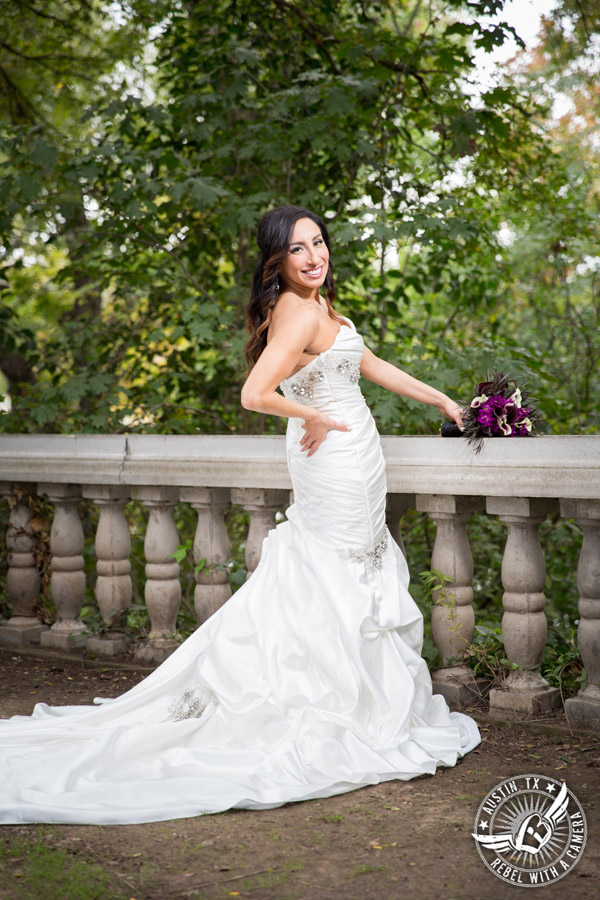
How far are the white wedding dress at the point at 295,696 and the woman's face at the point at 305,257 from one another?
0.27 metres

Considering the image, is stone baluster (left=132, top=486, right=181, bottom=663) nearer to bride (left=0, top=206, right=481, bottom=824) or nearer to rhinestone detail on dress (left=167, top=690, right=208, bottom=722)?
bride (left=0, top=206, right=481, bottom=824)

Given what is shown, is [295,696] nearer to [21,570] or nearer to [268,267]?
[268,267]

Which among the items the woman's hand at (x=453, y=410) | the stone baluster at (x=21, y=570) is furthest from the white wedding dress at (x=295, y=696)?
the stone baluster at (x=21, y=570)

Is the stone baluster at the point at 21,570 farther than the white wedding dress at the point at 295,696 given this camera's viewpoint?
Yes

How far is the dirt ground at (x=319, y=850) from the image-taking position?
2262 millimetres

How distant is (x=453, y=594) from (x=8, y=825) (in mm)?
1974

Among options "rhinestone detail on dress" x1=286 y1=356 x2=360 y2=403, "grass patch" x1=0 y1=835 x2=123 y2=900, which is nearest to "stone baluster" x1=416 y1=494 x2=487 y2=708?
"rhinestone detail on dress" x1=286 y1=356 x2=360 y2=403

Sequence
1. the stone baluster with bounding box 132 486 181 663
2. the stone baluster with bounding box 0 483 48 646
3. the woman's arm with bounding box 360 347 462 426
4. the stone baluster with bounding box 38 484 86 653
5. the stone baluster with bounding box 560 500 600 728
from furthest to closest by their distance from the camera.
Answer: the stone baluster with bounding box 0 483 48 646 → the stone baluster with bounding box 38 484 86 653 → the stone baluster with bounding box 132 486 181 663 → the woman's arm with bounding box 360 347 462 426 → the stone baluster with bounding box 560 500 600 728

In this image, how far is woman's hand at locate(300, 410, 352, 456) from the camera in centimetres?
342

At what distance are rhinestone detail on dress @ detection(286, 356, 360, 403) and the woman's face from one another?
33 centimetres

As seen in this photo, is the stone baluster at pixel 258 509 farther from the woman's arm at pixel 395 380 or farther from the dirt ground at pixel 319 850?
the dirt ground at pixel 319 850

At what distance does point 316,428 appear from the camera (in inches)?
135

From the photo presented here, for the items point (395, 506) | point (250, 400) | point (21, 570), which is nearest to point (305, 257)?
point (250, 400)

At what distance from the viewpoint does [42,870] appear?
2393 millimetres
